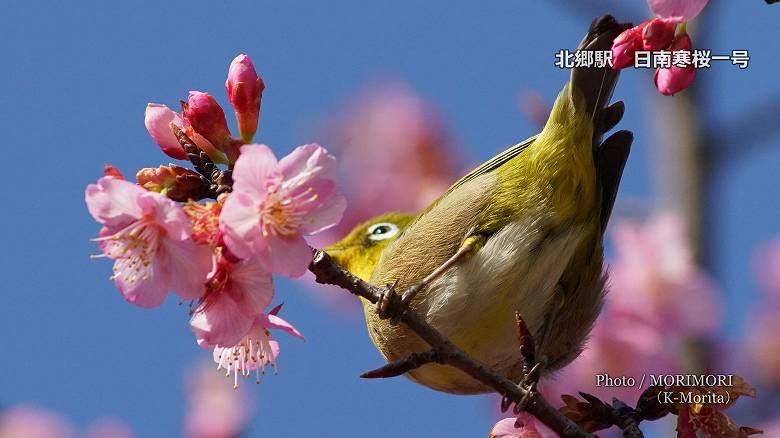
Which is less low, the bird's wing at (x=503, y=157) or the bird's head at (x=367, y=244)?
the bird's wing at (x=503, y=157)

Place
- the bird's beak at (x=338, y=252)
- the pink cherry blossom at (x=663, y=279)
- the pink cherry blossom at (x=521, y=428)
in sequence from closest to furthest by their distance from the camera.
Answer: the pink cherry blossom at (x=521, y=428) → the pink cherry blossom at (x=663, y=279) → the bird's beak at (x=338, y=252)

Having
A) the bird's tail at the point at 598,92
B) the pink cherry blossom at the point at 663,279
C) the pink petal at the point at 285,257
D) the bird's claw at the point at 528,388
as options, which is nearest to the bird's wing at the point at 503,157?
the bird's tail at the point at 598,92

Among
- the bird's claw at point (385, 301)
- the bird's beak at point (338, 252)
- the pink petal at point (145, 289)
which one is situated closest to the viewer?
the pink petal at point (145, 289)

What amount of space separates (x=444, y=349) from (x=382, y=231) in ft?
5.98

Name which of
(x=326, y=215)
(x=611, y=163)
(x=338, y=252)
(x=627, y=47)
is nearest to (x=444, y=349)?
(x=326, y=215)

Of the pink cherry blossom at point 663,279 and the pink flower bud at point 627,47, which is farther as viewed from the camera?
the pink cherry blossom at point 663,279

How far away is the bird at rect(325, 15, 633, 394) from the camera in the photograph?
137 inches

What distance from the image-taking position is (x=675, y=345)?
4.23 meters

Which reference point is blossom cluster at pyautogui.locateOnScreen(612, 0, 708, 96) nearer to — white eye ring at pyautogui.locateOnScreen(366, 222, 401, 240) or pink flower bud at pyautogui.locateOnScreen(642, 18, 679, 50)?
pink flower bud at pyautogui.locateOnScreen(642, 18, 679, 50)

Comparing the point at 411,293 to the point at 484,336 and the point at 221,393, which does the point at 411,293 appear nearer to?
the point at 484,336

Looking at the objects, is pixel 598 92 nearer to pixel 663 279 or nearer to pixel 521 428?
pixel 663 279

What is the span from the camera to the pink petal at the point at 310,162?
2312mm

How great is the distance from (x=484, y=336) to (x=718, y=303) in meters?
1.10

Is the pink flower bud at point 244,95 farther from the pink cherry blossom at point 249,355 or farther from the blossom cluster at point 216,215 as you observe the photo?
the pink cherry blossom at point 249,355
